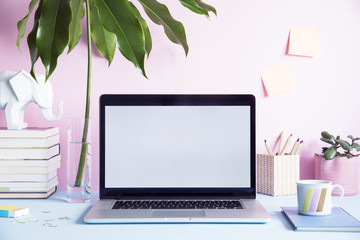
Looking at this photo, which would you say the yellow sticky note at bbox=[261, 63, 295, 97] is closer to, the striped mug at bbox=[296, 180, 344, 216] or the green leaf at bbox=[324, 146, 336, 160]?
the green leaf at bbox=[324, 146, 336, 160]

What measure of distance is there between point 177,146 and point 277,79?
16.3 inches

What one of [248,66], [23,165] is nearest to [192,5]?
[248,66]

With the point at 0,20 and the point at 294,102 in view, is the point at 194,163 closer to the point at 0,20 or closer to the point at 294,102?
the point at 294,102

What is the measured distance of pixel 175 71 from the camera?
4.51ft

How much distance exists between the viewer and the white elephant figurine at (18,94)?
1238mm

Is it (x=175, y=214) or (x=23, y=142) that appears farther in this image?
(x=23, y=142)

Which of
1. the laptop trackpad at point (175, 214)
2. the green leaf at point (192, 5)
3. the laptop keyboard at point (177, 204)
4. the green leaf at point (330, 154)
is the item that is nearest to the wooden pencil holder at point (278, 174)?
the green leaf at point (330, 154)

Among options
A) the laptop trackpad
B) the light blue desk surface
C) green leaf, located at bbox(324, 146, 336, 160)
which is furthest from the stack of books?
green leaf, located at bbox(324, 146, 336, 160)

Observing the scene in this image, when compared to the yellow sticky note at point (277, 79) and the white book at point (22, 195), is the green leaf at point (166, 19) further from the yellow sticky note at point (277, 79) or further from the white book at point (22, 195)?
the white book at point (22, 195)

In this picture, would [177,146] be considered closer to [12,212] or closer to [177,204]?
[177,204]

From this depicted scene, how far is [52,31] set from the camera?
1042 mm

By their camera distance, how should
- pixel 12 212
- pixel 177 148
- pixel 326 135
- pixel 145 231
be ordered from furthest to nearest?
pixel 326 135 < pixel 177 148 < pixel 12 212 < pixel 145 231

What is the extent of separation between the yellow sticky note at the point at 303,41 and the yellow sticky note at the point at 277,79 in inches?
2.2

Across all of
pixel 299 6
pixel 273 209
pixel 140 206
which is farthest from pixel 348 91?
pixel 140 206
